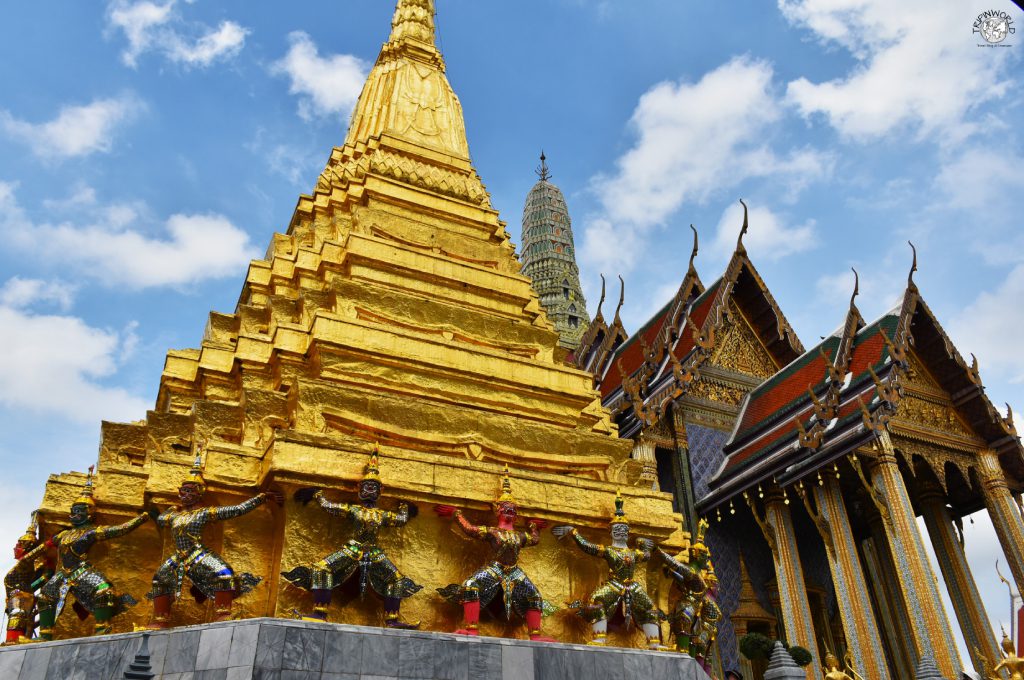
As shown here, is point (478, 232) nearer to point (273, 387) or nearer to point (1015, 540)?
point (273, 387)

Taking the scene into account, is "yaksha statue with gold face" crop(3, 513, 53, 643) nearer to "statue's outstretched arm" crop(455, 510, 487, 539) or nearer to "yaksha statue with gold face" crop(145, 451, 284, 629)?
"yaksha statue with gold face" crop(145, 451, 284, 629)

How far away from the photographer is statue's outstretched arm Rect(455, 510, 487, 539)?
5109 mm

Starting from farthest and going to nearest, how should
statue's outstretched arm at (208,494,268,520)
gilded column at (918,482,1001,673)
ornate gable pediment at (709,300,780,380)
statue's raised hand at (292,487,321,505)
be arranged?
ornate gable pediment at (709,300,780,380)
gilded column at (918,482,1001,673)
statue's raised hand at (292,487,321,505)
statue's outstretched arm at (208,494,268,520)

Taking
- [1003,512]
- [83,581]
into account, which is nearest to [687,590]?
[83,581]

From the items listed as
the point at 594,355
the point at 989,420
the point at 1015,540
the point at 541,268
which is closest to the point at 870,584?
the point at 1015,540

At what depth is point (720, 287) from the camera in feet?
44.5

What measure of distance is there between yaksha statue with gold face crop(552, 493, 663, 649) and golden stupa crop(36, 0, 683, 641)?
0.21m

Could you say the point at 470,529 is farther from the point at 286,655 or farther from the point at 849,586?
the point at 849,586

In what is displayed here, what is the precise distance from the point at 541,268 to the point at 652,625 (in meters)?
19.1

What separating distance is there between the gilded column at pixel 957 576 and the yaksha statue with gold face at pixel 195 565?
33.4ft

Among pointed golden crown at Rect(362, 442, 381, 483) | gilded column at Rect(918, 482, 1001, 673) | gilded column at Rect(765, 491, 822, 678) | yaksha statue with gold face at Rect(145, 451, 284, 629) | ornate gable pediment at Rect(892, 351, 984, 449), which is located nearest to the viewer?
yaksha statue with gold face at Rect(145, 451, 284, 629)

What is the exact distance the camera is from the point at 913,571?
32.4 ft

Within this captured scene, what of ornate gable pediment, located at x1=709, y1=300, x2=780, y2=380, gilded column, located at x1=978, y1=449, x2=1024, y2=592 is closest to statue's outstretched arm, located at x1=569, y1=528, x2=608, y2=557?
ornate gable pediment, located at x1=709, y1=300, x2=780, y2=380

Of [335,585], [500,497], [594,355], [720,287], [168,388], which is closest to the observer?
[335,585]
